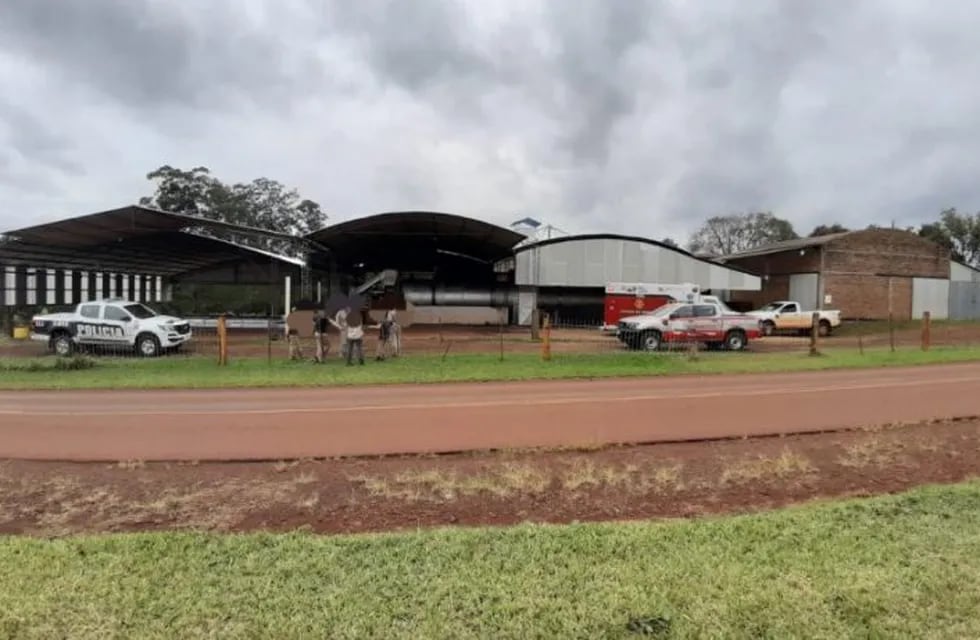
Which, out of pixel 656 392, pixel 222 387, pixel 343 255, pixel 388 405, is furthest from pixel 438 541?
pixel 343 255

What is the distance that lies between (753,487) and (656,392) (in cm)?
743

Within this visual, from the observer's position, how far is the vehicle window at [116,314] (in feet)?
81.5

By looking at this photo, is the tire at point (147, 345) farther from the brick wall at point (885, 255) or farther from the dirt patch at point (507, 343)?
the brick wall at point (885, 255)

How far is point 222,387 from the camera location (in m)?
15.7

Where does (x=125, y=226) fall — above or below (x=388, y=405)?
above

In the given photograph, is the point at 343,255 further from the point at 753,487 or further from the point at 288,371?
the point at 753,487

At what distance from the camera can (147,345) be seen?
24.5 metres

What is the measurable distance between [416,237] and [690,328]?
18902mm

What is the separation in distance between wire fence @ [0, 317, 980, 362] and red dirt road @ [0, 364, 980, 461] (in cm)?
639

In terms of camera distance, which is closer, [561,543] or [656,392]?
[561,543]

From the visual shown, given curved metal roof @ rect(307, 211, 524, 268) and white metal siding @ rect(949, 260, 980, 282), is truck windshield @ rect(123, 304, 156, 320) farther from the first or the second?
white metal siding @ rect(949, 260, 980, 282)

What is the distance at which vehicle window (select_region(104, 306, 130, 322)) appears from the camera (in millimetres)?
24828

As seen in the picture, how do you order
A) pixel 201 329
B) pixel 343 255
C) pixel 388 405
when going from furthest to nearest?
pixel 343 255 → pixel 201 329 → pixel 388 405

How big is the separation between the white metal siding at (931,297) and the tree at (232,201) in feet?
187
